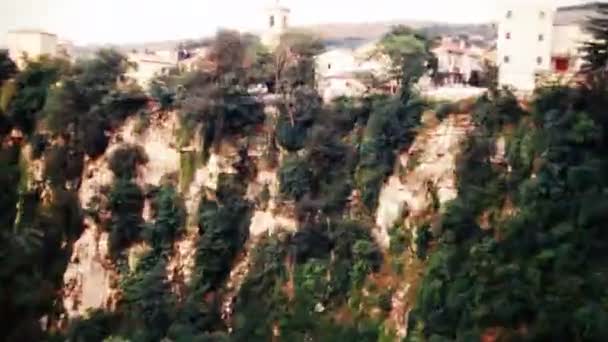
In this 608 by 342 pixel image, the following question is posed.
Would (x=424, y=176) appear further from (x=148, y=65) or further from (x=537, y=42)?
(x=148, y=65)

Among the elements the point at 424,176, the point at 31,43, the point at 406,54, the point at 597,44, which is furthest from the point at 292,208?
the point at 31,43

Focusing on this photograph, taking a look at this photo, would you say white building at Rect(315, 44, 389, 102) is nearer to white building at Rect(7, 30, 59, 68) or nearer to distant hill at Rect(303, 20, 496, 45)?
distant hill at Rect(303, 20, 496, 45)

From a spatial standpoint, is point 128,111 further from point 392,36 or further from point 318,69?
point 392,36


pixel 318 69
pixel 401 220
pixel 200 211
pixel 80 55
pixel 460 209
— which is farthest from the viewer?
pixel 80 55

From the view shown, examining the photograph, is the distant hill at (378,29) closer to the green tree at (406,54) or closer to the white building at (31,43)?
the green tree at (406,54)

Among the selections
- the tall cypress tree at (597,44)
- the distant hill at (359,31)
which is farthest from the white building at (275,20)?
the tall cypress tree at (597,44)

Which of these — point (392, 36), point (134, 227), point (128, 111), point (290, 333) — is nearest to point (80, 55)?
point (128, 111)

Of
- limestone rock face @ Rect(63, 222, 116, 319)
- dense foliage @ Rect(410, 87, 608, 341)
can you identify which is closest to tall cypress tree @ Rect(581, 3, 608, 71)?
dense foliage @ Rect(410, 87, 608, 341)

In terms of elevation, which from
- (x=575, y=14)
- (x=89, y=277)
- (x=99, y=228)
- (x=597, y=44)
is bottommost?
(x=89, y=277)
